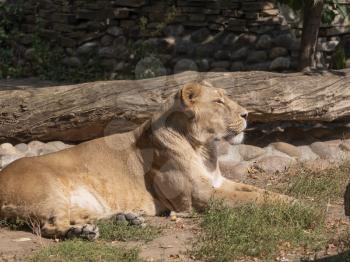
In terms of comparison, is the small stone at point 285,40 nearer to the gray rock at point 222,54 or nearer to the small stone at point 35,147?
the gray rock at point 222,54

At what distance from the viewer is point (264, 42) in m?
12.3

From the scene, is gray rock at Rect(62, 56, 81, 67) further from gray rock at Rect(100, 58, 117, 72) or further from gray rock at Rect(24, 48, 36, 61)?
gray rock at Rect(24, 48, 36, 61)

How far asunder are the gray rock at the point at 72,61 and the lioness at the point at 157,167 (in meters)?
7.01

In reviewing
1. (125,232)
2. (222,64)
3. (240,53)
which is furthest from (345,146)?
(222,64)

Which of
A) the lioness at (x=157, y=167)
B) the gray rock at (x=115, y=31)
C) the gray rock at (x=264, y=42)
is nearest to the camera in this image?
the lioness at (x=157, y=167)

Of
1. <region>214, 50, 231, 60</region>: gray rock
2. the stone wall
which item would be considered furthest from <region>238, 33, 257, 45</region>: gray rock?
<region>214, 50, 231, 60</region>: gray rock

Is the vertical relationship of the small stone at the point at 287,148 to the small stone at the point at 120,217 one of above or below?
below

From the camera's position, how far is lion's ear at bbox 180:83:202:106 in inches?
264

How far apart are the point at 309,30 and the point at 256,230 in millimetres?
5108

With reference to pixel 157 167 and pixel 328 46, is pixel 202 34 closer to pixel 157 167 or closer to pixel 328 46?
pixel 328 46

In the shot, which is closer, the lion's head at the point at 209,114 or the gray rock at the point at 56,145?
the lion's head at the point at 209,114

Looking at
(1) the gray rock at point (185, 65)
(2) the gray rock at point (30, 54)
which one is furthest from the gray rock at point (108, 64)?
(2) the gray rock at point (30, 54)

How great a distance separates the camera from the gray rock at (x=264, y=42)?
40.3 ft

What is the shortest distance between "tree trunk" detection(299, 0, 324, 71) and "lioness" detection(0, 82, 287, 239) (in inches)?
143
